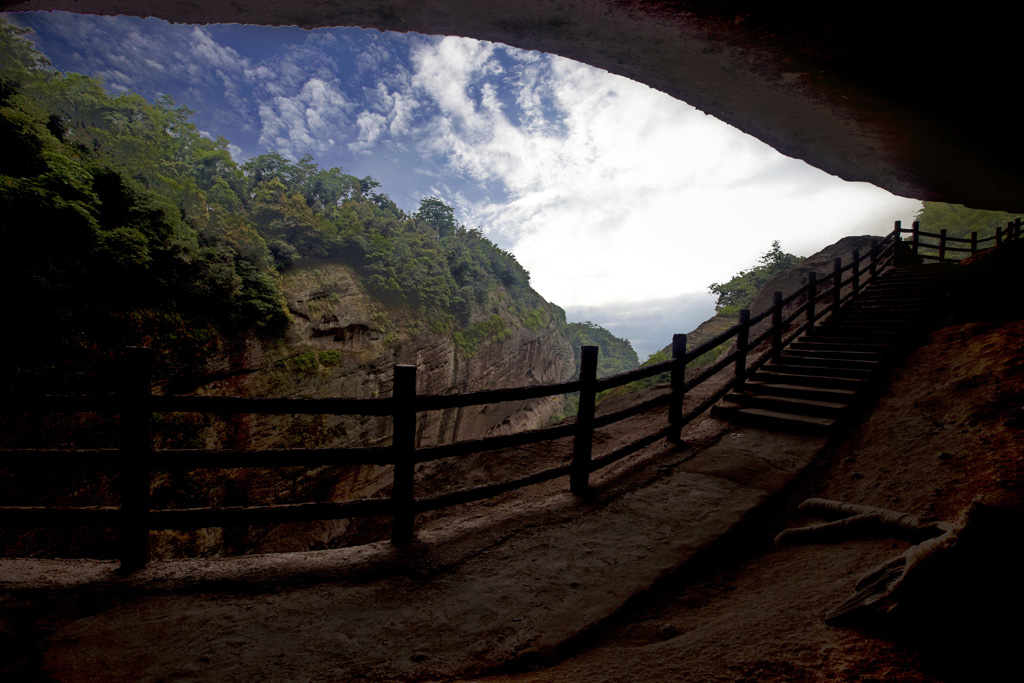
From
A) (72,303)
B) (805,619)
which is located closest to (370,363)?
(72,303)

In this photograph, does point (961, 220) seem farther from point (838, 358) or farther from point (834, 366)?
point (834, 366)

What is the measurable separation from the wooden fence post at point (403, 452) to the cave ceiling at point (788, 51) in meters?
3.33

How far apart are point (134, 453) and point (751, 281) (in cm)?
2293

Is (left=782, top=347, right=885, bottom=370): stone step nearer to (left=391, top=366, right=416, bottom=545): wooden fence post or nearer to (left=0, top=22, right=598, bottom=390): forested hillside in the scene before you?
(left=391, top=366, right=416, bottom=545): wooden fence post

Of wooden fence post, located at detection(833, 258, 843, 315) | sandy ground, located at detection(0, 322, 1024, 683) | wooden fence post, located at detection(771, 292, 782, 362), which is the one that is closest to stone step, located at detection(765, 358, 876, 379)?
wooden fence post, located at detection(771, 292, 782, 362)

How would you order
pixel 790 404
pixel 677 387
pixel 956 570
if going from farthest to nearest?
pixel 790 404 → pixel 677 387 → pixel 956 570

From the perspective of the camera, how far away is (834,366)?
572cm

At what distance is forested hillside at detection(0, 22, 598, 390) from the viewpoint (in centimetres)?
734

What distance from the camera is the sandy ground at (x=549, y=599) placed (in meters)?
1.50

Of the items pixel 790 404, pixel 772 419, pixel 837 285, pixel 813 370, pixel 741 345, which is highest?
pixel 837 285

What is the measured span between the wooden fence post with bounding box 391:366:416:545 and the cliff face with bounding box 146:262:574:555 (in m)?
5.23

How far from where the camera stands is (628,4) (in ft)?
10.00

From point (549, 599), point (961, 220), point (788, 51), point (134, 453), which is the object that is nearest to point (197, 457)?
point (134, 453)

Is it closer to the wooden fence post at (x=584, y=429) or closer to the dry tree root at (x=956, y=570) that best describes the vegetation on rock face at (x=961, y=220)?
the wooden fence post at (x=584, y=429)
